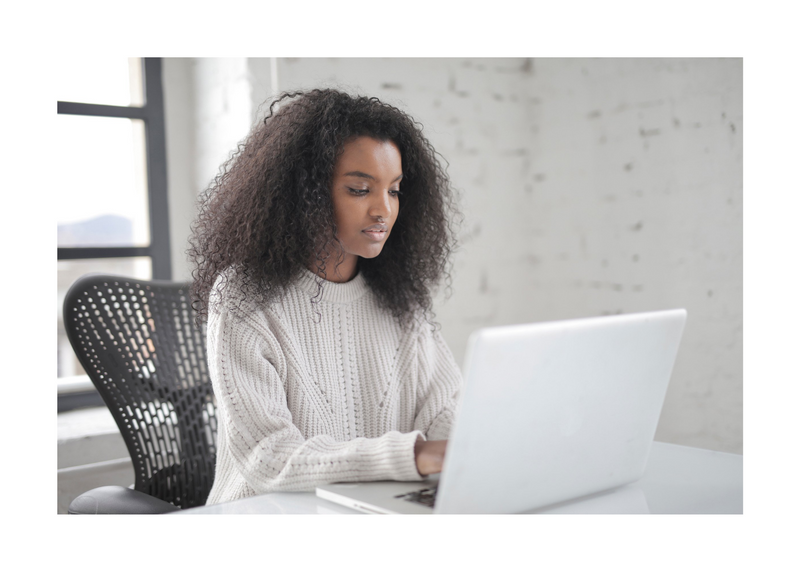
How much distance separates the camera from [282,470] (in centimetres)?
94

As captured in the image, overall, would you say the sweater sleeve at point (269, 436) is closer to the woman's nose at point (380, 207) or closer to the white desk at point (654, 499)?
the white desk at point (654, 499)

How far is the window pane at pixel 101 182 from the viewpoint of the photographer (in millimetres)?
1994

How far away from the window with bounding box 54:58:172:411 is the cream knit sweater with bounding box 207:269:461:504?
1052 millimetres

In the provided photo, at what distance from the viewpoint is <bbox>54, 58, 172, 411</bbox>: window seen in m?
1.99

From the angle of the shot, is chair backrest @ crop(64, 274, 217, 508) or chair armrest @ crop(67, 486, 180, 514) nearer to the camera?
chair armrest @ crop(67, 486, 180, 514)

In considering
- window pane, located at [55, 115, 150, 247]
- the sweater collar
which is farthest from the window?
the sweater collar

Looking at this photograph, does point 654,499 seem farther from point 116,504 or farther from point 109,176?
point 109,176

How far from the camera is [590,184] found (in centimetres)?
232

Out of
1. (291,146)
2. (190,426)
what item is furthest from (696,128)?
(190,426)

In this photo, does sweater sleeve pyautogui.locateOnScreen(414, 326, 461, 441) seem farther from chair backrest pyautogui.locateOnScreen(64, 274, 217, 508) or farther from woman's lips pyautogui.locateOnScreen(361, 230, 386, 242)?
chair backrest pyautogui.locateOnScreen(64, 274, 217, 508)

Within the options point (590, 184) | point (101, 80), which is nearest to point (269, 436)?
point (101, 80)

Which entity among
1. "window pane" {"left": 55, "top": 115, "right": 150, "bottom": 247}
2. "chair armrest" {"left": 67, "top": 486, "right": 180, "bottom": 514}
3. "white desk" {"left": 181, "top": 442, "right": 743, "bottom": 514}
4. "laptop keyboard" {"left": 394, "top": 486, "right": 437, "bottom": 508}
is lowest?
"chair armrest" {"left": 67, "top": 486, "right": 180, "bottom": 514}
